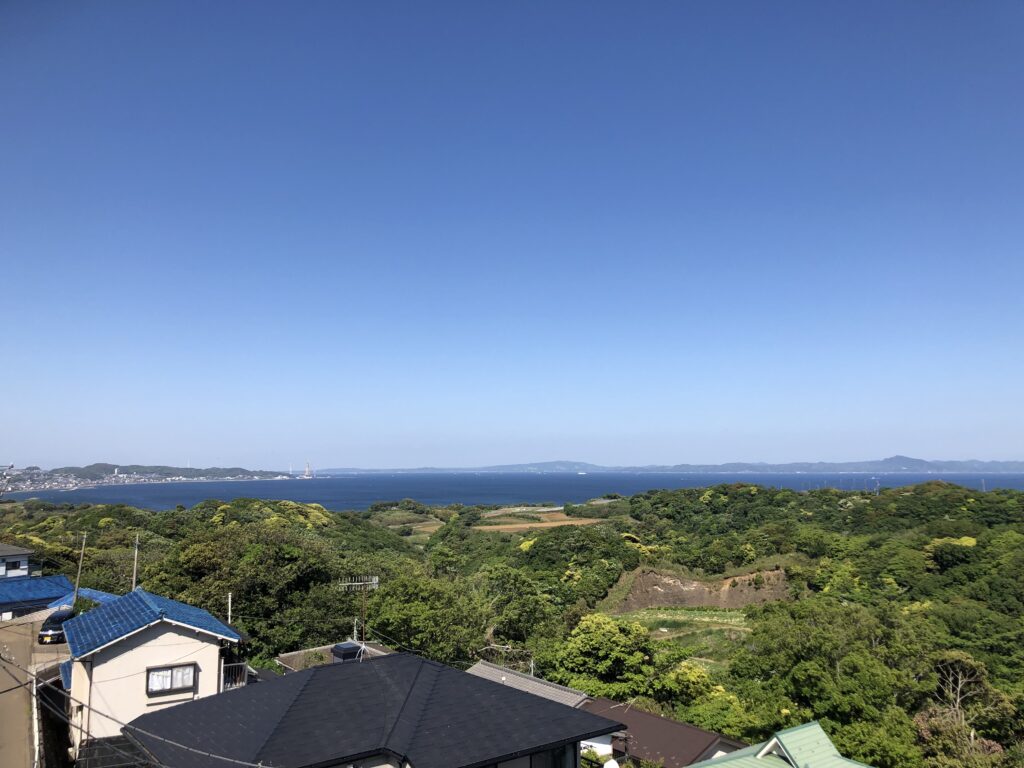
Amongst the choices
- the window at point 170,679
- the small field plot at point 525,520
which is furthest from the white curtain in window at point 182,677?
the small field plot at point 525,520

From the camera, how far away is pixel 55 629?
21.0 meters

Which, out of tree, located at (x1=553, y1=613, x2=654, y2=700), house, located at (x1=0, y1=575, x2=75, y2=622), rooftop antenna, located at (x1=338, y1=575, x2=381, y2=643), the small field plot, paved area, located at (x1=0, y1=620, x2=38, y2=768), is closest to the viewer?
paved area, located at (x1=0, y1=620, x2=38, y2=768)

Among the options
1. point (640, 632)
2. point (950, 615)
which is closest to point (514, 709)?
point (640, 632)

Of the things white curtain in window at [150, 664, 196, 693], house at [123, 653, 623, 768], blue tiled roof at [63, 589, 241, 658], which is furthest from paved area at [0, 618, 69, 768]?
house at [123, 653, 623, 768]

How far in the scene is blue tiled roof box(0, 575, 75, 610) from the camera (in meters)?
26.5

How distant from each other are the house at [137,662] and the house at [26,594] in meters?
15.5

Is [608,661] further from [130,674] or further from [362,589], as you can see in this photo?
[130,674]

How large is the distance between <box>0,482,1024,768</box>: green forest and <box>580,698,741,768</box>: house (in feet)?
8.40

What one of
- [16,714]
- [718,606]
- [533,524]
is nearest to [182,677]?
[16,714]

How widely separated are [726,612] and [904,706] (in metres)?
25.0

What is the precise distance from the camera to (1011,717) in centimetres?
1986

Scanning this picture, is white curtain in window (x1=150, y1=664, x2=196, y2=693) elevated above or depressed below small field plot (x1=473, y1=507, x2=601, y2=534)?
above

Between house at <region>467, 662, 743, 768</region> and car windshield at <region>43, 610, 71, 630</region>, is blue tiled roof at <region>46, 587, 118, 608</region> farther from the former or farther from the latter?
house at <region>467, 662, 743, 768</region>

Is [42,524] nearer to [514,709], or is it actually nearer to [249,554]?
[249,554]
